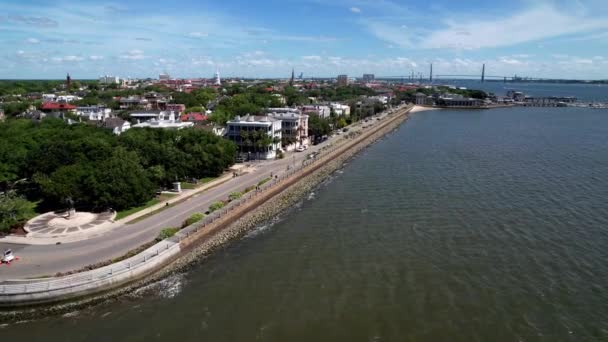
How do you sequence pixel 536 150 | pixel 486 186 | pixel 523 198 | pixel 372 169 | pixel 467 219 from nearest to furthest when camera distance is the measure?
1. pixel 467 219
2. pixel 523 198
3. pixel 486 186
4. pixel 372 169
5. pixel 536 150

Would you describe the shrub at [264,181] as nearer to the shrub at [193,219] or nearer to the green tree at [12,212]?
the shrub at [193,219]

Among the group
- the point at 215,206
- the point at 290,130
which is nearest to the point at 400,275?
the point at 215,206

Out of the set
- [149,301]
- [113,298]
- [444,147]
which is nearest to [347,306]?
[149,301]

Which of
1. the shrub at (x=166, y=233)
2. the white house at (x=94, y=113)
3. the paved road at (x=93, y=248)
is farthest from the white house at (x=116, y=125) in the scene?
the shrub at (x=166, y=233)

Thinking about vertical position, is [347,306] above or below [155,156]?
below

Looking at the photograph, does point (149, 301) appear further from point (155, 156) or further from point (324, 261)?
point (155, 156)

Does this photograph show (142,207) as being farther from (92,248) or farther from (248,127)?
(248,127)
